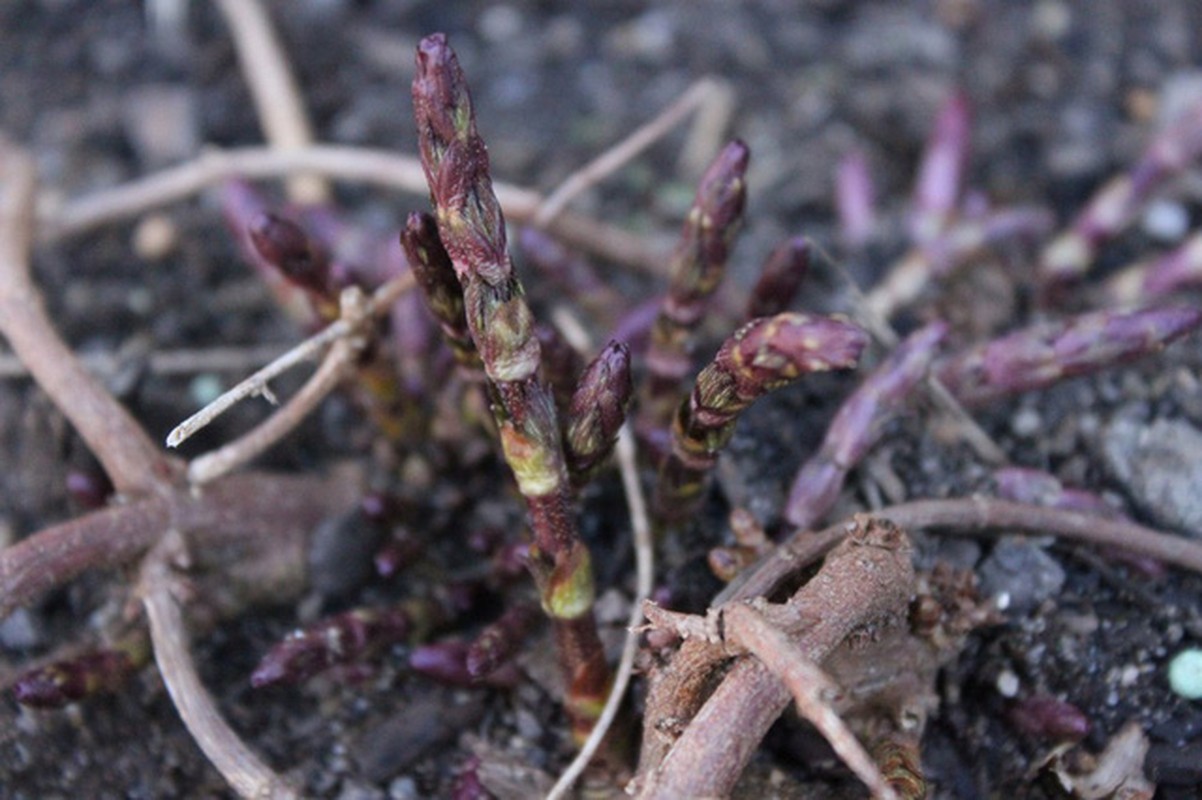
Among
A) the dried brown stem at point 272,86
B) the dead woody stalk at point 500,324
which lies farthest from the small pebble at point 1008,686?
the dried brown stem at point 272,86

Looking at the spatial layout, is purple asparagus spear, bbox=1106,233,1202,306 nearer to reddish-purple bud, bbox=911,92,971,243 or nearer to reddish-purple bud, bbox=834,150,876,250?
reddish-purple bud, bbox=911,92,971,243

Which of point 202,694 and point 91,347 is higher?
point 91,347

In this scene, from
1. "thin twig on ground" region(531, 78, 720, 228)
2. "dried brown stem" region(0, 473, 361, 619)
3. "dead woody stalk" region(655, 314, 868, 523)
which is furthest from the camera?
"thin twig on ground" region(531, 78, 720, 228)

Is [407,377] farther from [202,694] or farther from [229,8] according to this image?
[229,8]

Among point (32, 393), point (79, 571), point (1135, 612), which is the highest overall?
point (32, 393)

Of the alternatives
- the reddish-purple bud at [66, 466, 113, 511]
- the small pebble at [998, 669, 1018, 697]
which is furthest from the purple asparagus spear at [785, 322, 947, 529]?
the reddish-purple bud at [66, 466, 113, 511]

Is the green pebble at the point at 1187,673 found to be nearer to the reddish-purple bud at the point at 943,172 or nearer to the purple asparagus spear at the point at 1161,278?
the purple asparagus spear at the point at 1161,278

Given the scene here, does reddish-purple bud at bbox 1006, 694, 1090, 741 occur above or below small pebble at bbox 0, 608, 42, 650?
below

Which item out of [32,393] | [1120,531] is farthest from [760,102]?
[32,393]
